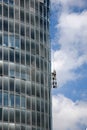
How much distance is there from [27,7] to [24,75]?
639 inches

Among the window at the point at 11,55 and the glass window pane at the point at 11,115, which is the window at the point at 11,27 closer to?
the window at the point at 11,55

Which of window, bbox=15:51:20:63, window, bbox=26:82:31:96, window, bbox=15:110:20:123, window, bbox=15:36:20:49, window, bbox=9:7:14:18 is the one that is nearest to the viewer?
window, bbox=15:110:20:123

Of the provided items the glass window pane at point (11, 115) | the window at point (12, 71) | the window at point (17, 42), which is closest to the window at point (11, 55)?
the window at point (12, 71)

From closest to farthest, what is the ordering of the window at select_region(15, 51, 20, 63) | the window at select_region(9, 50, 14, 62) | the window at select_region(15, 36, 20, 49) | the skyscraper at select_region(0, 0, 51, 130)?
the skyscraper at select_region(0, 0, 51, 130) < the window at select_region(9, 50, 14, 62) < the window at select_region(15, 51, 20, 63) < the window at select_region(15, 36, 20, 49)

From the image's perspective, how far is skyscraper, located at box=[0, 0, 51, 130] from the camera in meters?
108

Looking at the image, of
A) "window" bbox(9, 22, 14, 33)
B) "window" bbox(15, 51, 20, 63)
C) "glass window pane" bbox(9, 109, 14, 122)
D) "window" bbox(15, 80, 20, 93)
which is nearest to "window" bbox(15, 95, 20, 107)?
"window" bbox(15, 80, 20, 93)

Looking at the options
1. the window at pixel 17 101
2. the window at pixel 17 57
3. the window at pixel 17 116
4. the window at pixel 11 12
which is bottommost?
the window at pixel 17 116

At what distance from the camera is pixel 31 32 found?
116 metres

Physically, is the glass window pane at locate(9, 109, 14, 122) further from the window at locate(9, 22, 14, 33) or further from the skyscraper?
the window at locate(9, 22, 14, 33)

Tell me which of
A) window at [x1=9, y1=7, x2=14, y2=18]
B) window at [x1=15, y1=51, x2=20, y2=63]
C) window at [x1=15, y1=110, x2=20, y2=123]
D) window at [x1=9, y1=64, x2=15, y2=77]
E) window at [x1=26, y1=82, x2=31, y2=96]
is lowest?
window at [x1=15, y1=110, x2=20, y2=123]

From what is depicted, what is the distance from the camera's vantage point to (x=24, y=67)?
112125 millimetres

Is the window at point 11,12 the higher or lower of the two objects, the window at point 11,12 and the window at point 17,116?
the higher

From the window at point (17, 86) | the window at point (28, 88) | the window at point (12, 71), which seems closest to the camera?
the window at point (17, 86)

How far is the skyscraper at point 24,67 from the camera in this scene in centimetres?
10825
